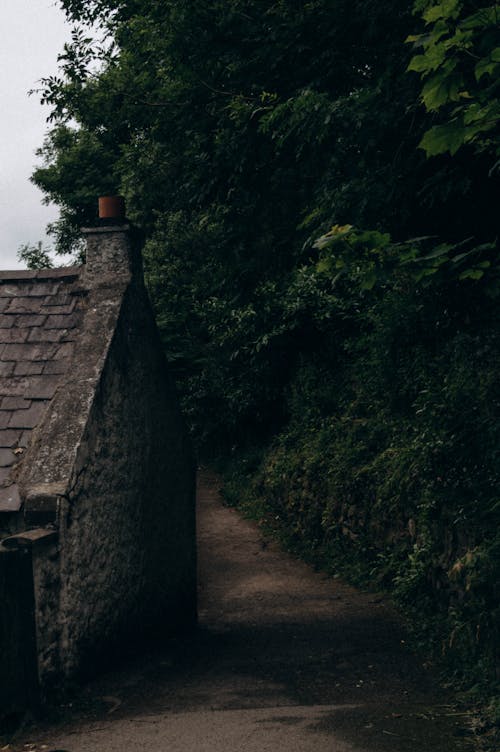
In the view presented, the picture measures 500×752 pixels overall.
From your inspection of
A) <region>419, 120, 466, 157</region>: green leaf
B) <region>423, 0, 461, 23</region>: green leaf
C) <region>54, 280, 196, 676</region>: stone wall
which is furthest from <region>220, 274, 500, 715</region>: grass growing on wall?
<region>423, 0, 461, 23</region>: green leaf

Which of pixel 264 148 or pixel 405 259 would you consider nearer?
pixel 405 259

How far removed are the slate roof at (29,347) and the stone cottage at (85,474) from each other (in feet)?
0.05

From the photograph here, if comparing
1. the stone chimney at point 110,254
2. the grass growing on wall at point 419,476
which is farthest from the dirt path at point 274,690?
the stone chimney at point 110,254

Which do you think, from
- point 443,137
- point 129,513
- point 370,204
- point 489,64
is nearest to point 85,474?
point 129,513

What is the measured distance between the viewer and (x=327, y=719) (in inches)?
234

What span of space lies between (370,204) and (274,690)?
4.74 m

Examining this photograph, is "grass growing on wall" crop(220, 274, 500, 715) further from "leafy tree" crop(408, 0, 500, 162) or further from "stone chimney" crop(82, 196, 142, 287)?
"stone chimney" crop(82, 196, 142, 287)

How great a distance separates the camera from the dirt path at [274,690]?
5664 millimetres

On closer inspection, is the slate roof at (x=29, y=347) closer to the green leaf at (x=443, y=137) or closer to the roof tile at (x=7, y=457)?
the roof tile at (x=7, y=457)

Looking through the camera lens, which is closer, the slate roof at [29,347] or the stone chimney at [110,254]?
the slate roof at [29,347]

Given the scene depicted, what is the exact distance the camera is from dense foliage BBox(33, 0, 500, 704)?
19.1 feet

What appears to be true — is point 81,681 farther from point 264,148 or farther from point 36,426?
point 264,148

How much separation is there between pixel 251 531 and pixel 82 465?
9.46 m

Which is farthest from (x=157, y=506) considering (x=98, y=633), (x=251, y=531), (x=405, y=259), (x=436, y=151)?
(x=251, y=531)
